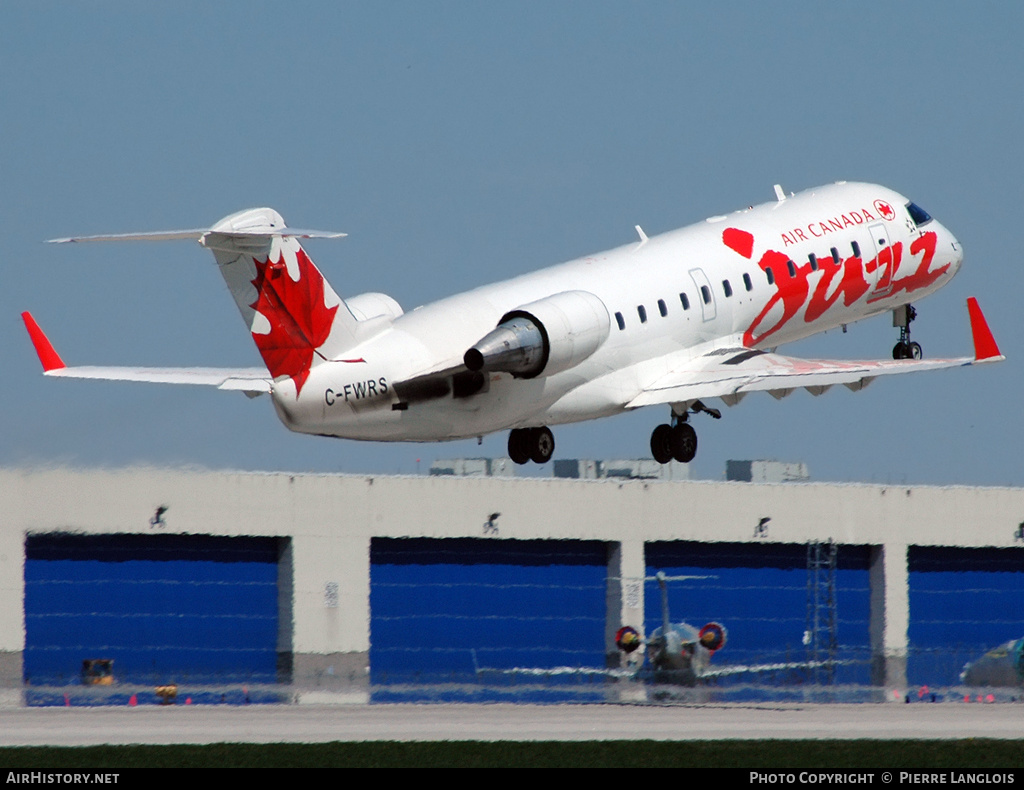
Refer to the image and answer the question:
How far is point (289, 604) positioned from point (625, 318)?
33452mm

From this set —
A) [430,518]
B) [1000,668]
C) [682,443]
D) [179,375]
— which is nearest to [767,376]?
[682,443]

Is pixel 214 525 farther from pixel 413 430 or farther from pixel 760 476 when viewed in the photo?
pixel 413 430

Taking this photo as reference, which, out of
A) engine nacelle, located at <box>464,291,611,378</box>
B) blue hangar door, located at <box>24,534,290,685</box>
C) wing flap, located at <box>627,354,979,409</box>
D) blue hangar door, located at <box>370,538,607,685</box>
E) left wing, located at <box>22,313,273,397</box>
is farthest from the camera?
blue hangar door, located at <box>370,538,607,685</box>

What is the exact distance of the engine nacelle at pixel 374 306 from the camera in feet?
121

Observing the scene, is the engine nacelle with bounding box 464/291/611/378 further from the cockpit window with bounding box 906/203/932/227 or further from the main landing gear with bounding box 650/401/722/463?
the cockpit window with bounding box 906/203/932/227

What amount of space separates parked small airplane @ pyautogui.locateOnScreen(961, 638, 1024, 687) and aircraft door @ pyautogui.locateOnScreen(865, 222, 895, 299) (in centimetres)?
2935

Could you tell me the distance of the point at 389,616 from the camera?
71688mm

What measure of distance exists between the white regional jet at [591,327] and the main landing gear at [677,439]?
0.04 metres

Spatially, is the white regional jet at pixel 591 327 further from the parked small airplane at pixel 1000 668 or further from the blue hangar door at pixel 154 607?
the blue hangar door at pixel 154 607

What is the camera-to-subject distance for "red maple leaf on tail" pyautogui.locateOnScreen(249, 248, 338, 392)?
3434 cm

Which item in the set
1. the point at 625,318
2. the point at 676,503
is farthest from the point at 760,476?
the point at 625,318

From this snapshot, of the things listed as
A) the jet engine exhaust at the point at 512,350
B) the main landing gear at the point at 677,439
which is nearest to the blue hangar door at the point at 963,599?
the main landing gear at the point at 677,439

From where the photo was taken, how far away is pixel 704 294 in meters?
40.2

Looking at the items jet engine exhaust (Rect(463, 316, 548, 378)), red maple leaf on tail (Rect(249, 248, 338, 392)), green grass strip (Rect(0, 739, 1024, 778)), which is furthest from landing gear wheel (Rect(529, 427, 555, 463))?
green grass strip (Rect(0, 739, 1024, 778))
